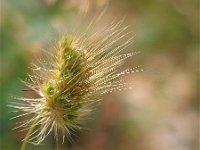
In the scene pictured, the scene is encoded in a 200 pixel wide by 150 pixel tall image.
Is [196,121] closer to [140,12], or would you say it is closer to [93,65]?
[140,12]

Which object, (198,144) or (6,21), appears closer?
(6,21)

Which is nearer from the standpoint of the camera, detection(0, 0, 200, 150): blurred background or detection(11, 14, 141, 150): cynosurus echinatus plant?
detection(11, 14, 141, 150): cynosurus echinatus plant

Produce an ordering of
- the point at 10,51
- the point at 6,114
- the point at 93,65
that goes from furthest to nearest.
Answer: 1. the point at 10,51
2. the point at 6,114
3. the point at 93,65

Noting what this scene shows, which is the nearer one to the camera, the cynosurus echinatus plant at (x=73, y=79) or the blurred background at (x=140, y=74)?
the cynosurus echinatus plant at (x=73, y=79)

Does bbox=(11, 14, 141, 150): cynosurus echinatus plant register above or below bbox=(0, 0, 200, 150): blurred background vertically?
below

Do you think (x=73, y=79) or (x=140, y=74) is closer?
(x=73, y=79)

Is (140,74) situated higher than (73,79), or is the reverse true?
(140,74)

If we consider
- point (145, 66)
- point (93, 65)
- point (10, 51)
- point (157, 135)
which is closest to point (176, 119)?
point (157, 135)

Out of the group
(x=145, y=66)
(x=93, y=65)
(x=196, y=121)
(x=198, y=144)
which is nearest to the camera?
(x=93, y=65)
